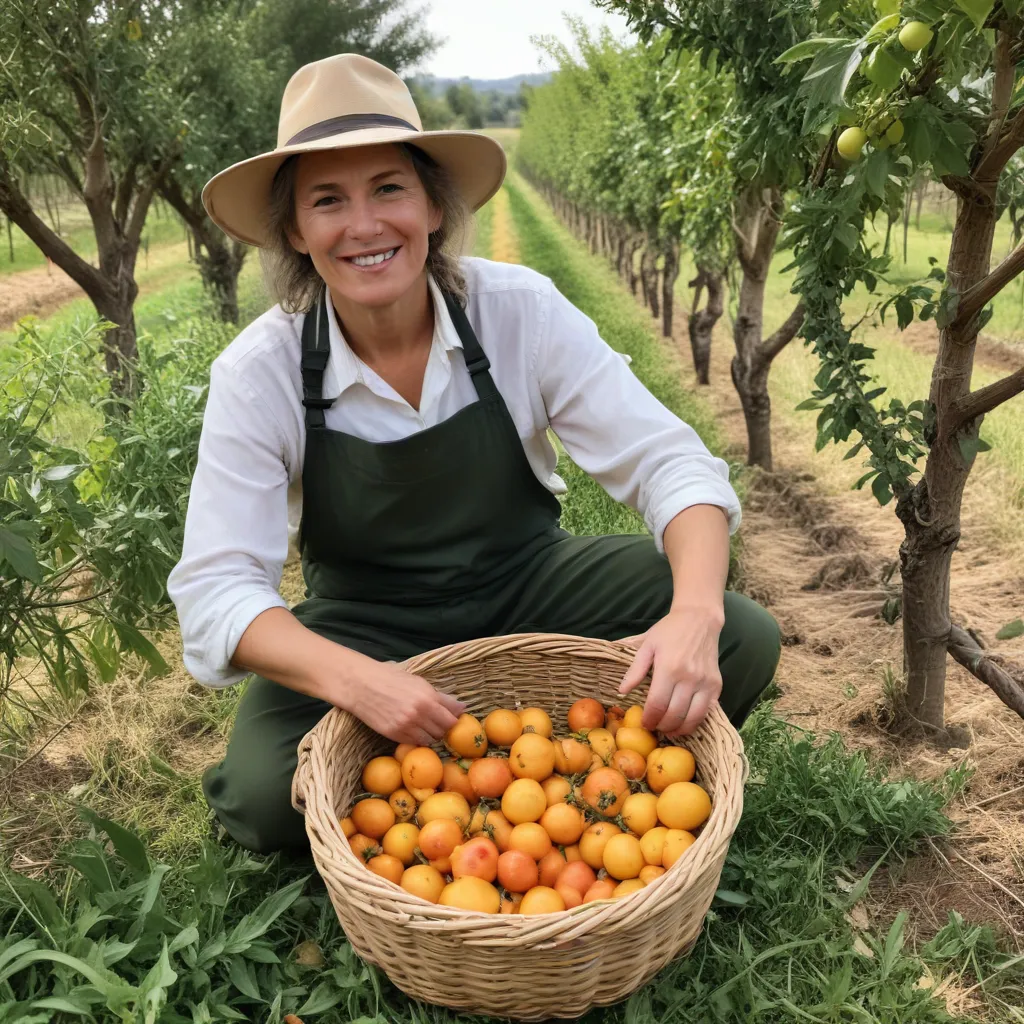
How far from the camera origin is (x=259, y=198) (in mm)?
2250

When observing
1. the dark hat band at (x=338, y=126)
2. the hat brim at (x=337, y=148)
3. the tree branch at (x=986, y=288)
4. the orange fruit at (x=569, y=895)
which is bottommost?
the orange fruit at (x=569, y=895)

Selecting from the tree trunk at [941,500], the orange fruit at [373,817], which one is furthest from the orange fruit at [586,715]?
the tree trunk at [941,500]

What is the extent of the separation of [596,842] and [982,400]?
1.36m

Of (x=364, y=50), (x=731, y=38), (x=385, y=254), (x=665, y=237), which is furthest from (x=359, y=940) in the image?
(x=364, y=50)

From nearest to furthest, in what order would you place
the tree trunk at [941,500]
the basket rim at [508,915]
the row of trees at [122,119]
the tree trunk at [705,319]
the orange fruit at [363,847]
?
the basket rim at [508,915]
the orange fruit at [363,847]
the tree trunk at [941,500]
the row of trees at [122,119]
the tree trunk at [705,319]

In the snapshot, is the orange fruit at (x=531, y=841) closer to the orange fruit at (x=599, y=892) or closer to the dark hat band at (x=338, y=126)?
the orange fruit at (x=599, y=892)

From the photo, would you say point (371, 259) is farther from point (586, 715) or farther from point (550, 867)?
point (550, 867)

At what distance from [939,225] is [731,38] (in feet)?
42.4

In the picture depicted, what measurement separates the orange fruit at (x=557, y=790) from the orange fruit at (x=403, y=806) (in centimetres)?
28

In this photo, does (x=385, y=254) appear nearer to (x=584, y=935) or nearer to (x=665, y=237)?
(x=584, y=935)

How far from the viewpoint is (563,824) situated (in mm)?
1835

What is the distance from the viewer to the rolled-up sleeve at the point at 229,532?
6.38 feet

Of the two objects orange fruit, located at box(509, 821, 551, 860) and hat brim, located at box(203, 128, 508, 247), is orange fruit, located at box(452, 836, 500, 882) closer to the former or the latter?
orange fruit, located at box(509, 821, 551, 860)

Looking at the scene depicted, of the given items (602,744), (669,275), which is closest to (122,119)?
(669,275)
